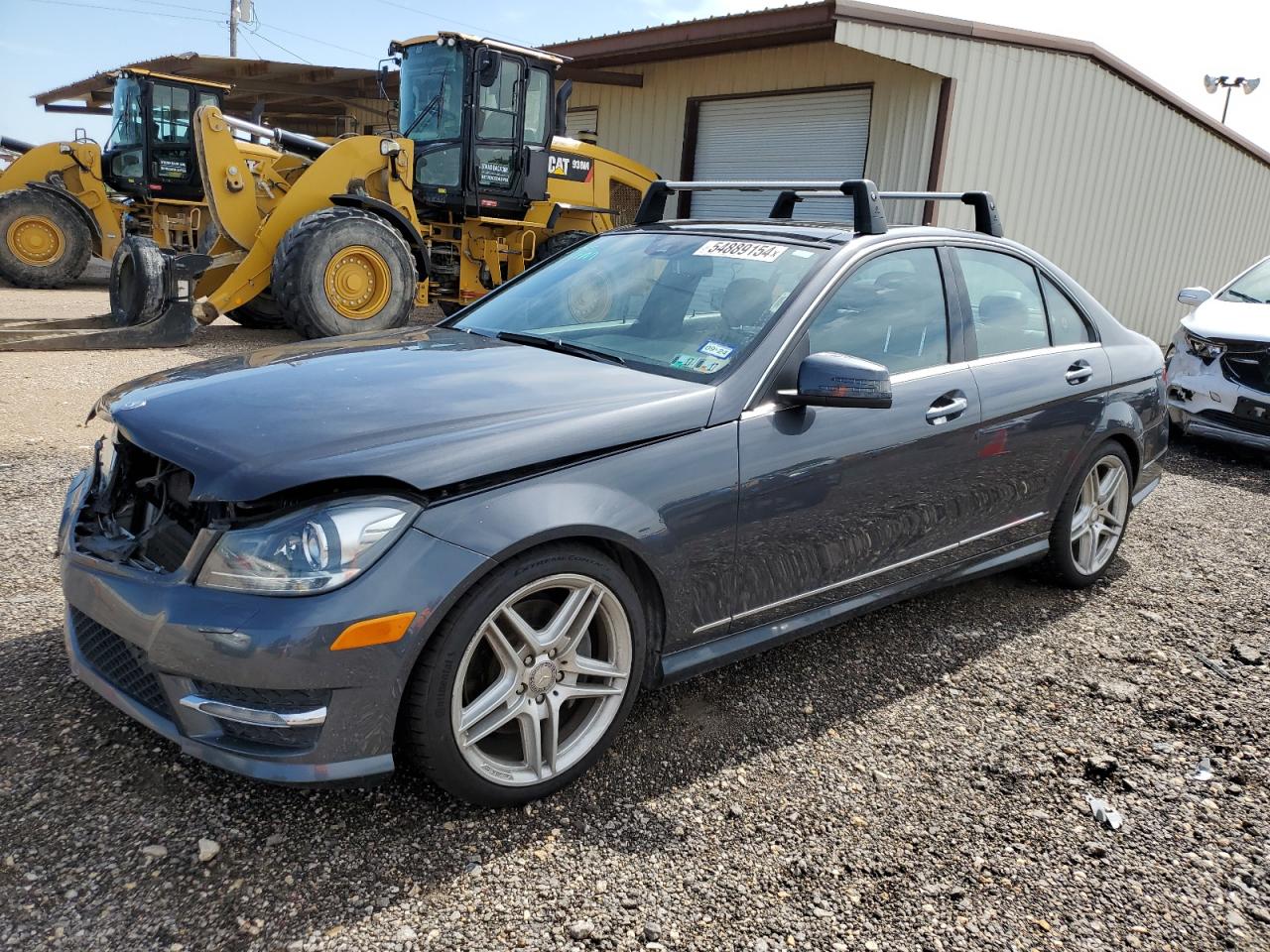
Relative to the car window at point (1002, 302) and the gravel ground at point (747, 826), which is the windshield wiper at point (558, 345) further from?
the car window at point (1002, 302)

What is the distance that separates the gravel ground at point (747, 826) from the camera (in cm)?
222

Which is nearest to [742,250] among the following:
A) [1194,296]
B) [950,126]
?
[1194,296]

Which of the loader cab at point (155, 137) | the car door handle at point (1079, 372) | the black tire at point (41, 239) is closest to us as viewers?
the car door handle at point (1079, 372)

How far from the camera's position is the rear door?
378 centimetres

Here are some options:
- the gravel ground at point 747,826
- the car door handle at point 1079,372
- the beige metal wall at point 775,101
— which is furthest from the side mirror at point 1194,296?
the gravel ground at point 747,826

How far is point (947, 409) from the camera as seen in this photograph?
3.52m

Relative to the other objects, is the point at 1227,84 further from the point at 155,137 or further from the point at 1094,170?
the point at 155,137

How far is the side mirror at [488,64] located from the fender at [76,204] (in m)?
7.56

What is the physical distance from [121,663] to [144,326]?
7.99 m

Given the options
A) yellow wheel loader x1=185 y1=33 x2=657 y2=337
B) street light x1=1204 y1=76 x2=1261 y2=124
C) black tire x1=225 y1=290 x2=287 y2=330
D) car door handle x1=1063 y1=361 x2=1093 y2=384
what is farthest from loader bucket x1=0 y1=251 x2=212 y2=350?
street light x1=1204 y1=76 x2=1261 y2=124

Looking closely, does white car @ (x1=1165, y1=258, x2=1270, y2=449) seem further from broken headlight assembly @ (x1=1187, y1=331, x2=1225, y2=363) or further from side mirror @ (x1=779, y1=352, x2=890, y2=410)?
side mirror @ (x1=779, y1=352, x2=890, y2=410)

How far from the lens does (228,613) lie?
2.21m

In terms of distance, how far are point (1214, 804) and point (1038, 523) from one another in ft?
4.87

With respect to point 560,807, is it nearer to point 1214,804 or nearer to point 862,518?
point 862,518
